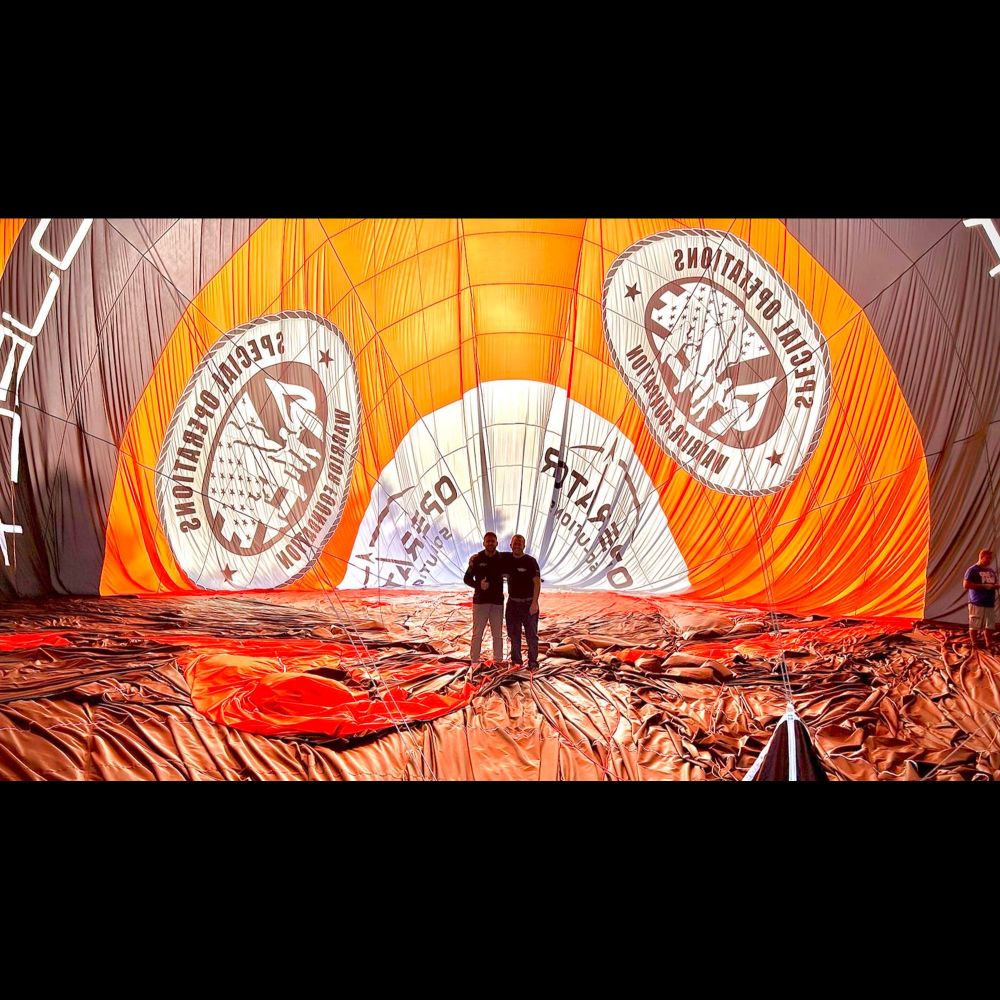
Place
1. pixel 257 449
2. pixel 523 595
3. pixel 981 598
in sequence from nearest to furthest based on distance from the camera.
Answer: pixel 523 595 → pixel 981 598 → pixel 257 449

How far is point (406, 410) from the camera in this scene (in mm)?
5789

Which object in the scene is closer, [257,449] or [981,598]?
[981,598]

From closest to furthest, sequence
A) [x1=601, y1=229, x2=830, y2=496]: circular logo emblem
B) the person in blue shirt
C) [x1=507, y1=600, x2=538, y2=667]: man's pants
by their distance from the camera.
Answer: [x1=507, y1=600, x2=538, y2=667]: man's pants < the person in blue shirt < [x1=601, y1=229, x2=830, y2=496]: circular logo emblem

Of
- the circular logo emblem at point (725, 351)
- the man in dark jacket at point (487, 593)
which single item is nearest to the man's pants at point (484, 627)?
the man in dark jacket at point (487, 593)

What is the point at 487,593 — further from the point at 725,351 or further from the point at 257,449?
the point at 725,351

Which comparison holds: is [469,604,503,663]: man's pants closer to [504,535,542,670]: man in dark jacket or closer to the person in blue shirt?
[504,535,542,670]: man in dark jacket

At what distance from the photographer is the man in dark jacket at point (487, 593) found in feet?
13.3

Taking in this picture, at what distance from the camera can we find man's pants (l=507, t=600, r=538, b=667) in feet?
13.2

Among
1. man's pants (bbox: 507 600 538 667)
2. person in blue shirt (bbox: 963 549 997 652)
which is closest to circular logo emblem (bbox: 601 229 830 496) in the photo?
person in blue shirt (bbox: 963 549 997 652)

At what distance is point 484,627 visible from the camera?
4102 mm

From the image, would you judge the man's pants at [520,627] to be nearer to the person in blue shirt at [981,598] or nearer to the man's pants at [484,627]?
the man's pants at [484,627]

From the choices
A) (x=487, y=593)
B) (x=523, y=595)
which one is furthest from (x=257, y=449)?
(x=523, y=595)

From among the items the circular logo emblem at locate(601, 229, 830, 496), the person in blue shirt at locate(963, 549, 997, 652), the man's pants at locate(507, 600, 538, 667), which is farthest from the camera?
the circular logo emblem at locate(601, 229, 830, 496)

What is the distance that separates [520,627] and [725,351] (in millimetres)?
2346
